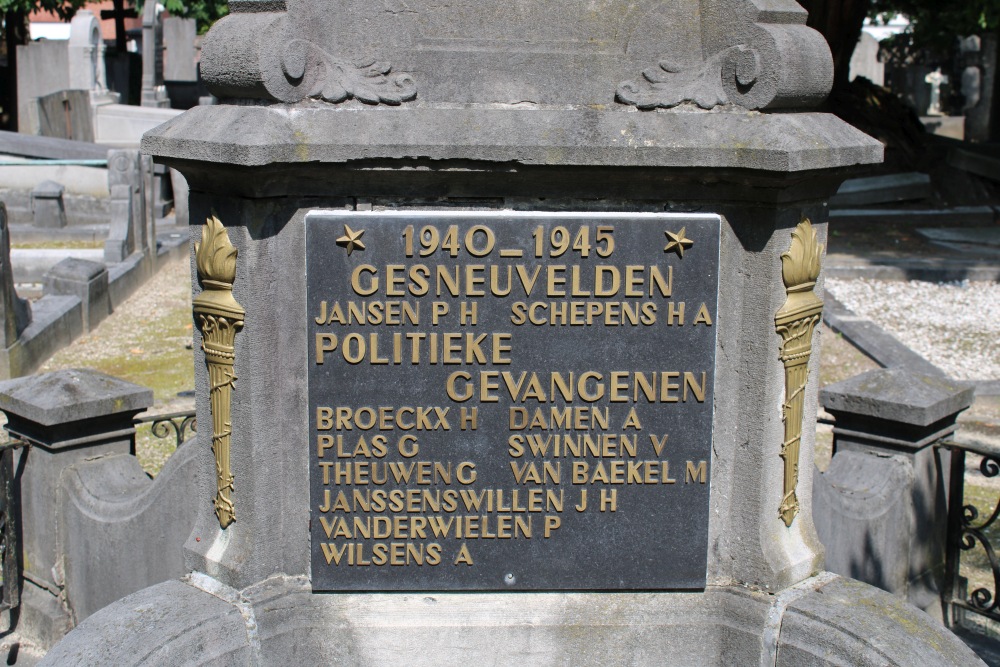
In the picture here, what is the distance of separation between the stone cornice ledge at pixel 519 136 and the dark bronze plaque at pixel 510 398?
25cm

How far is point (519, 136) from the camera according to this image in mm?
3744

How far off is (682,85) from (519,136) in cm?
60

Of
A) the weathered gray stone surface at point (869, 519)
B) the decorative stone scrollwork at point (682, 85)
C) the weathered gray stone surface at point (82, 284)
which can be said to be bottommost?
the weathered gray stone surface at point (82, 284)

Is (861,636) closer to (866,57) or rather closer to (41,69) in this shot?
(41,69)

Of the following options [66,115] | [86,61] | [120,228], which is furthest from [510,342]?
[86,61]

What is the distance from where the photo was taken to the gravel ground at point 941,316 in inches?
430

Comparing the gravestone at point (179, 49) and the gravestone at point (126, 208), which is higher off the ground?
the gravestone at point (179, 49)

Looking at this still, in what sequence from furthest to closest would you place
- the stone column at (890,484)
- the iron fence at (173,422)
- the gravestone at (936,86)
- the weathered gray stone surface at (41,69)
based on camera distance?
the gravestone at (936,86) → the weathered gray stone surface at (41,69) → the iron fence at (173,422) → the stone column at (890,484)

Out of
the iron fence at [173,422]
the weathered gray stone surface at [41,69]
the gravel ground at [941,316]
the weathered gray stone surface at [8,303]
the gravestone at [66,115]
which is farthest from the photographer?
the weathered gray stone surface at [41,69]

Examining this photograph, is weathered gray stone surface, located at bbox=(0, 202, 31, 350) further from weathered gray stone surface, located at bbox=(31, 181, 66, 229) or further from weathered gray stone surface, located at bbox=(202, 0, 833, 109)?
weathered gray stone surface, located at bbox=(202, 0, 833, 109)

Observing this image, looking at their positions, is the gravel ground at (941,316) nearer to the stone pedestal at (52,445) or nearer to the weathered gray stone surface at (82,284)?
the stone pedestal at (52,445)

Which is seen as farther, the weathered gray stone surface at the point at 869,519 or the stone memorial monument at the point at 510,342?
the weathered gray stone surface at the point at 869,519

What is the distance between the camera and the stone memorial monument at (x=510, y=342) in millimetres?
3773

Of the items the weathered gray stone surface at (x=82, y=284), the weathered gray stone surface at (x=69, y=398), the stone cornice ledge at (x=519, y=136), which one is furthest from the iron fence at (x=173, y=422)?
the weathered gray stone surface at (x=82, y=284)
